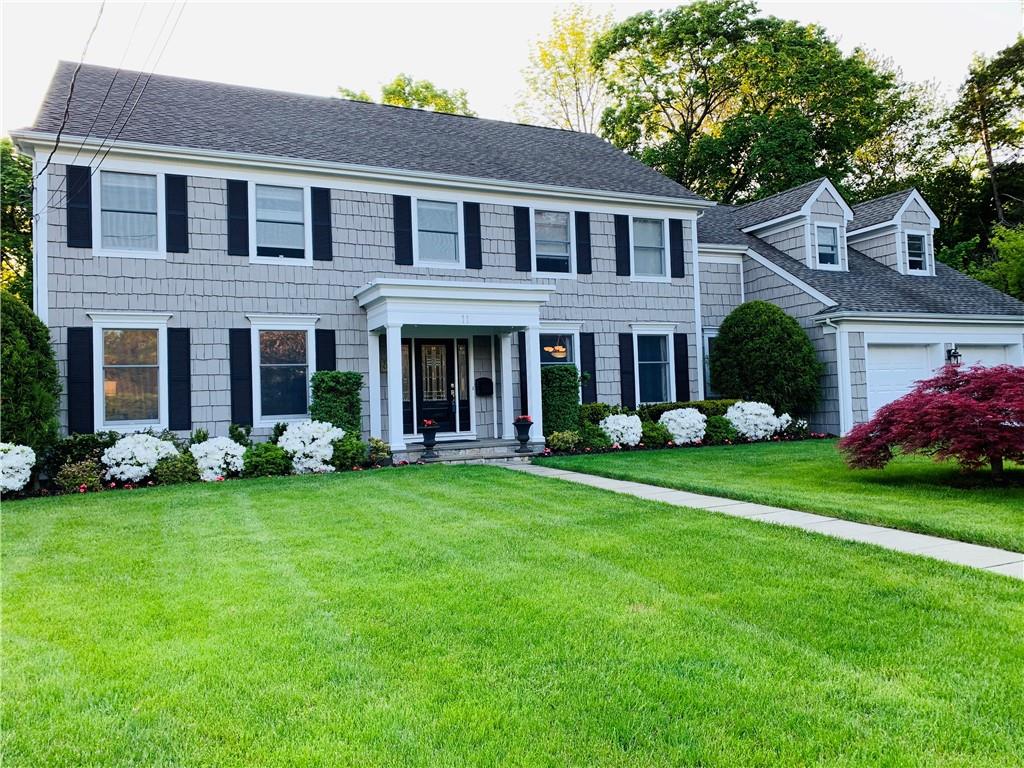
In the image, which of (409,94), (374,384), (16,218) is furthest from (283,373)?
(409,94)

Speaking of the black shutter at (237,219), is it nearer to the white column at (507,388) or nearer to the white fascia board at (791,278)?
the white column at (507,388)

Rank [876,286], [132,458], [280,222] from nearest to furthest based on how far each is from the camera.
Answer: [132,458]
[280,222]
[876,286]

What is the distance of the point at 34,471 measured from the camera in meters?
10.9

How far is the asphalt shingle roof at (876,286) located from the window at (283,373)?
32.1 ft

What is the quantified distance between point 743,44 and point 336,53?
2401 cm

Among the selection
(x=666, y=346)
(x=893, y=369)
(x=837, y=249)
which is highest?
(x=837, y=249)

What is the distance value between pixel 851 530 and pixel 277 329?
10127 mm

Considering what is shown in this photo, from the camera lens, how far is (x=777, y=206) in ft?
64.6

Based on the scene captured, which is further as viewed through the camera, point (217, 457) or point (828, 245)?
point (828, 245)

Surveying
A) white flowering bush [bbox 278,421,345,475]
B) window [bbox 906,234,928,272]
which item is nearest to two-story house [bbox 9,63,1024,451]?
window [bbox 906,234,928,272]

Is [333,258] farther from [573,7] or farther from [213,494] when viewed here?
[573,7]

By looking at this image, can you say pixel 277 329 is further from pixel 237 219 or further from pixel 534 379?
pixel 534 379

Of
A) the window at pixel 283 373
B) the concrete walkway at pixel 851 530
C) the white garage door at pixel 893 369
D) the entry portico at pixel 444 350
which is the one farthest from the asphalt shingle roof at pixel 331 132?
the concrete walkway at pixel 851 530

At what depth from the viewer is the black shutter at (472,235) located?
587 inches
